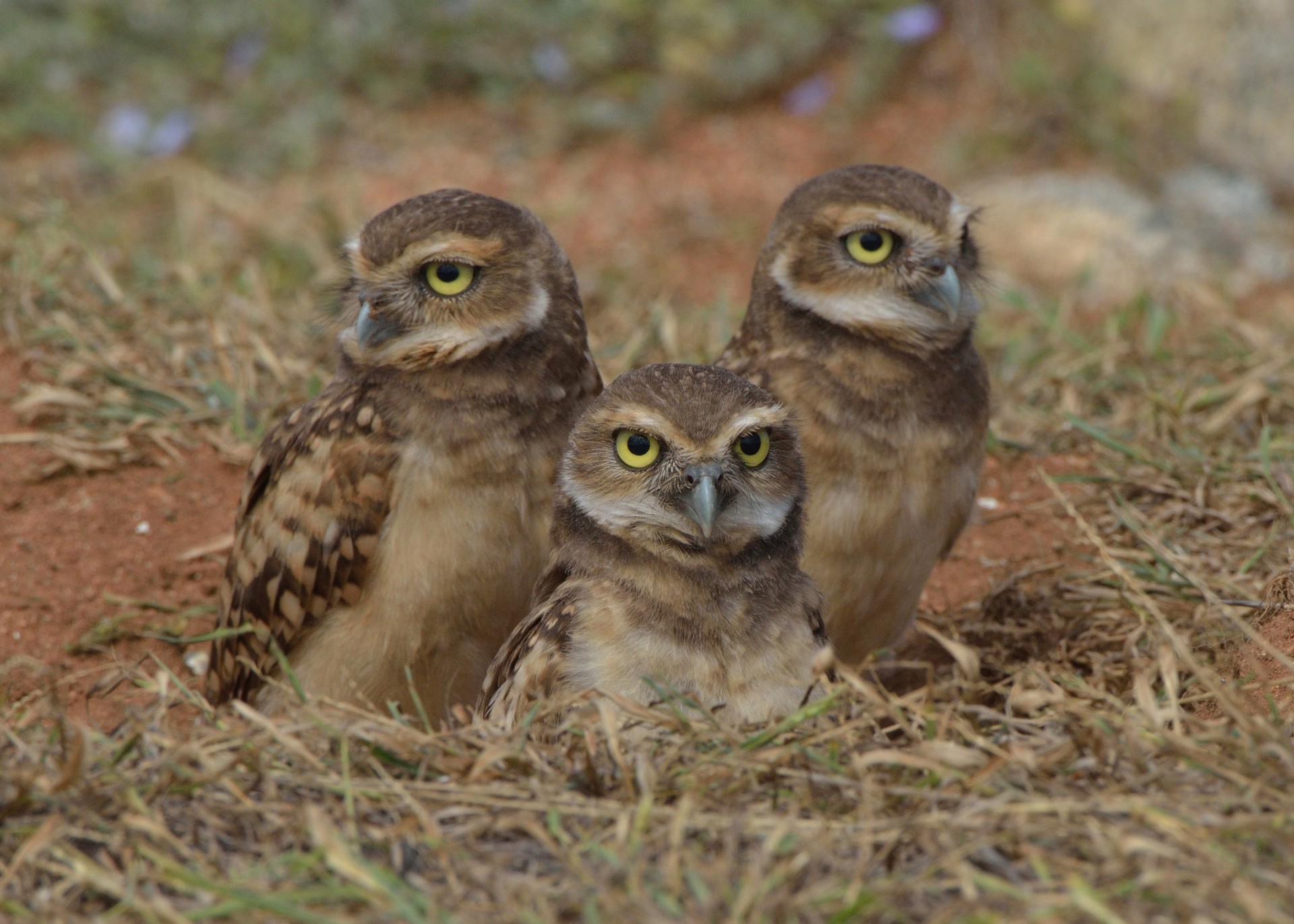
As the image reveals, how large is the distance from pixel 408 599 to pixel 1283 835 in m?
2.17

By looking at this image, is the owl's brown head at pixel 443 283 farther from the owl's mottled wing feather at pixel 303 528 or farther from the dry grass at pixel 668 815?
the dry grass at pixel 668 815

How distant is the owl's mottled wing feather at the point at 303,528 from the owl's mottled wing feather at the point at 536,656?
0.59 m

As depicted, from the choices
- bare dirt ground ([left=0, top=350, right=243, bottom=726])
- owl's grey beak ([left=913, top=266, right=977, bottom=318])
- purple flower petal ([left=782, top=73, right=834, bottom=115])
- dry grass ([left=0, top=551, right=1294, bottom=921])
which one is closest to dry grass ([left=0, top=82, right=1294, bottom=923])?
dry grass ([left=0, top=551, right=1294, bottom=921])

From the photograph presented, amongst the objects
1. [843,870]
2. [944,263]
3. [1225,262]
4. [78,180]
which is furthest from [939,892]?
[78,180]

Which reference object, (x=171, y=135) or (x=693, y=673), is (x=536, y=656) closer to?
(x=693, y=673)

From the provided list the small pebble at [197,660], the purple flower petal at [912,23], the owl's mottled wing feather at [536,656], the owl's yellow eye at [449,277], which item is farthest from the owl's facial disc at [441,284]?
the purple flower petal at [912,23]

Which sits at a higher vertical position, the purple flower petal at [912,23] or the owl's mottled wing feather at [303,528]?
the purple flower petal at [912,23]

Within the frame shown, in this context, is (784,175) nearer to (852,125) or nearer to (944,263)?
(852,125)

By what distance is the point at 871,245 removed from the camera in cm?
434

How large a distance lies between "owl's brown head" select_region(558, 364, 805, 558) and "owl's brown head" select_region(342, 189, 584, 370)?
1.66 ft

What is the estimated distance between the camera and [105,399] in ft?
17.9

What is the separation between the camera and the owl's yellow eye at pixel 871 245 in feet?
14.2

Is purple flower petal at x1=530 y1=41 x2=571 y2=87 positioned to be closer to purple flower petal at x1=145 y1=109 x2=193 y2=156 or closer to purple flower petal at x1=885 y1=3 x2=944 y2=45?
purple flower petal at x1=885 y1=3 x2=944 y2=45

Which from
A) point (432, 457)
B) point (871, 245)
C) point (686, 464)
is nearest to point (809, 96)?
point (871, 245)
